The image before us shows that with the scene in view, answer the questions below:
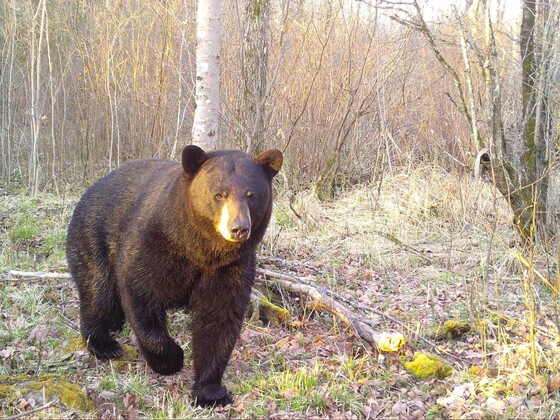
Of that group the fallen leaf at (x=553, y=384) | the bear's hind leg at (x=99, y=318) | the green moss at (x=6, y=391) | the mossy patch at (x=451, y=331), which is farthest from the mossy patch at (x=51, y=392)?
the fallen leaf at (x=553, y=384)

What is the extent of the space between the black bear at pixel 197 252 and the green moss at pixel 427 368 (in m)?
1.19

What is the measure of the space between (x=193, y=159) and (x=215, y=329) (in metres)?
1.10

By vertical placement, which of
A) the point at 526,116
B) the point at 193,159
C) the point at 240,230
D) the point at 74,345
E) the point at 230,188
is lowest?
the point at 74,345

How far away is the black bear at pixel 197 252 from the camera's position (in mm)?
3592

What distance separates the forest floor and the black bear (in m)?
0.29

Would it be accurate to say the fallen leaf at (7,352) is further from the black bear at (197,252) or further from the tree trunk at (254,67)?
the tree trunk at (254,67)

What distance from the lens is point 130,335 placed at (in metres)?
4.93

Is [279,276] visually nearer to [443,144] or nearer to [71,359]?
[71,359]

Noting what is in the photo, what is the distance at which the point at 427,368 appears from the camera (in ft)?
13.0

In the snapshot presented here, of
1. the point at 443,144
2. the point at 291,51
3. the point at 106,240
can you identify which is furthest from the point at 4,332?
the point at 443,144

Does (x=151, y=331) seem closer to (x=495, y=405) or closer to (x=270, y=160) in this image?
(x=270, y=160)

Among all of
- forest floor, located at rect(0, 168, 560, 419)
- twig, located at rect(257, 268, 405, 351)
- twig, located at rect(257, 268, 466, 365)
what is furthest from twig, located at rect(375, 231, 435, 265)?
twig, located at rect(257, 268, 405, 351)

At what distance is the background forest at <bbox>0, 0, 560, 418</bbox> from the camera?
3873 mm

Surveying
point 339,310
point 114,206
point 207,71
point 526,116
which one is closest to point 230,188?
point 114,206
